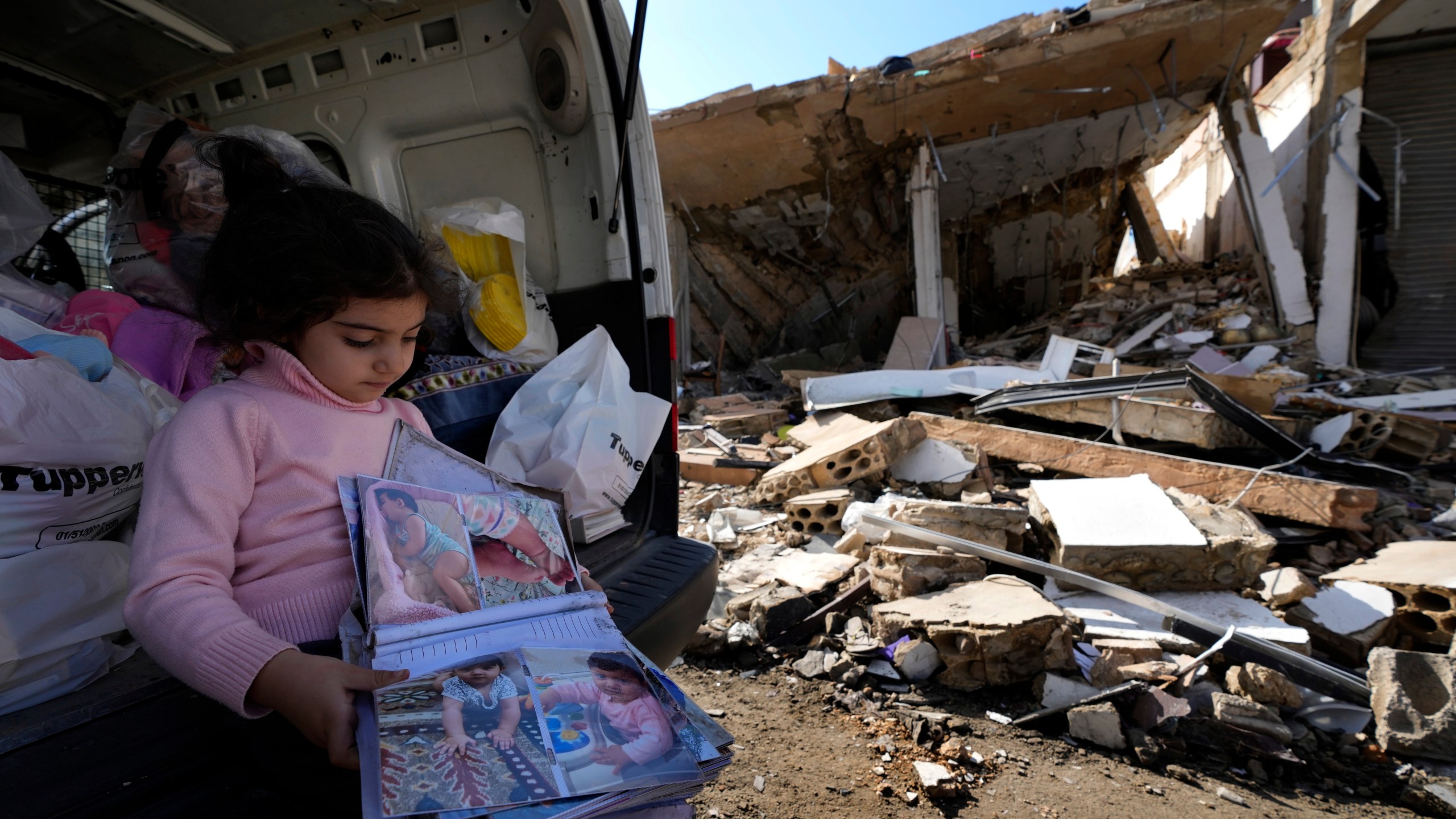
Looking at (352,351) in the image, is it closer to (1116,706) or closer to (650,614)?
(650,614)

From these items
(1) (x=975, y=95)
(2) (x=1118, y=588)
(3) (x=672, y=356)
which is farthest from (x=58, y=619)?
(1) (x=975, y=95)

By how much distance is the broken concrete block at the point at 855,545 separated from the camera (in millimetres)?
3369

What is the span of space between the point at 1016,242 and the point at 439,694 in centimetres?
1125

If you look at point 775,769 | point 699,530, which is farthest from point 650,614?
point 699,530

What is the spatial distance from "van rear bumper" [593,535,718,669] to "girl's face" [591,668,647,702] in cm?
55

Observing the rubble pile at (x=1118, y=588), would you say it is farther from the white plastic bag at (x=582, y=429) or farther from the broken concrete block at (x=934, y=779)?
the white plastic bag at (x=582, y=429)

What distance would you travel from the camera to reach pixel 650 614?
67.2 inches

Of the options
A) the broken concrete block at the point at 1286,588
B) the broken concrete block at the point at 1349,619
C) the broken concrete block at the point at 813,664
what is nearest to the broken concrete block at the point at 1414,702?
the broken concrete block at the point at 1349,619

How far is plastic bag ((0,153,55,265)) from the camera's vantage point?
2.00 metres

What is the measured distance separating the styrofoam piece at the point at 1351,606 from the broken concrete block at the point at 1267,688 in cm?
59

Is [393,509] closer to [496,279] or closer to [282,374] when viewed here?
[282,374]

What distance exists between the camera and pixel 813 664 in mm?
2607

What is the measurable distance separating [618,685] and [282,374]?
32.0 inches

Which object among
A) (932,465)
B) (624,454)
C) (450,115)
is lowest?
(932,465)
